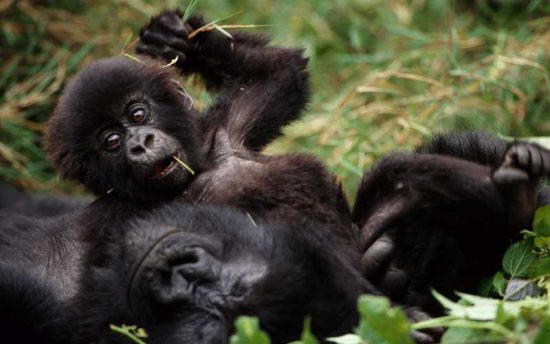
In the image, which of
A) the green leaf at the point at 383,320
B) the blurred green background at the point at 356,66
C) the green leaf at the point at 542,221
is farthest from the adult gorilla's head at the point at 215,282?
the blurred green background at the point at 356,66

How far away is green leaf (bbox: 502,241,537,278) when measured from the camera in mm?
2607

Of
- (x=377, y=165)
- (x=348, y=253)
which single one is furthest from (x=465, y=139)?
(x=348, y=253)

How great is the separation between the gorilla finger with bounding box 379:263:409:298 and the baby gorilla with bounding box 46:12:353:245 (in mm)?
226

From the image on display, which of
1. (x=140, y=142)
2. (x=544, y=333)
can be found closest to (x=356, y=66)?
(x=140, y=142)

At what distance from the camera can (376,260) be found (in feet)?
8.77

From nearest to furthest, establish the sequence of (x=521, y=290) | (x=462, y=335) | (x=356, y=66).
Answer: (x=462, y=335) < (x=521, y=290) < (x=356, y=66)

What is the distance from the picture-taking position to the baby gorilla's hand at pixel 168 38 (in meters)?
3.50

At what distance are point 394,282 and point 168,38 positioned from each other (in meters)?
1.40

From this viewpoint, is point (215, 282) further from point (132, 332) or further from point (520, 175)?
point (520, 175)

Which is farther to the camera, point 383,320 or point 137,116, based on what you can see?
point 137,116

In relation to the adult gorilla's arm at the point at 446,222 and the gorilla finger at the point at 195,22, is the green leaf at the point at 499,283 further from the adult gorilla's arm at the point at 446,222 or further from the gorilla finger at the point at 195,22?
the gorilla finger at the point at 195,22

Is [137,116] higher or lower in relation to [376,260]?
higher

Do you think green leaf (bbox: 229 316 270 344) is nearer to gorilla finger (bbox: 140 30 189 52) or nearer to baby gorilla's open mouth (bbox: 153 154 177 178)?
baby gorilla's open mouth (bbox: 153 154 177 178)

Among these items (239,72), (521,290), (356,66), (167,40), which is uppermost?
(167,40)
